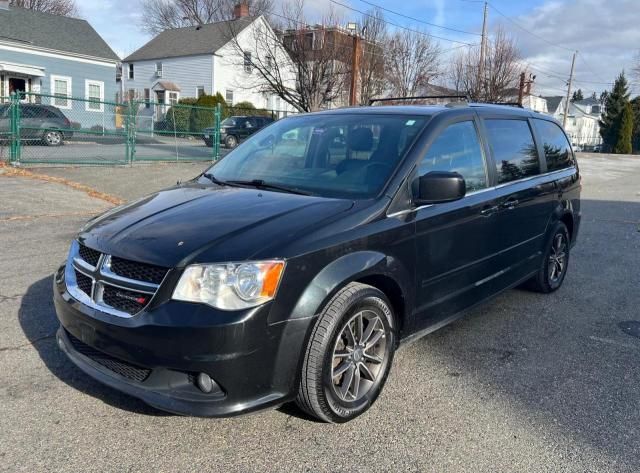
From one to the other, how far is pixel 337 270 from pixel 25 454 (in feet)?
5.84

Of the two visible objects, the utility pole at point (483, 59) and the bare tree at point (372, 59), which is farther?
the utility pole at point (483, 59)

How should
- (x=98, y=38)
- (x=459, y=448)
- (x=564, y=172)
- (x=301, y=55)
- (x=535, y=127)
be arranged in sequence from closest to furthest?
(x=459, y=448) < (x=535, y=127) < (x=564, y=172) < (x=301, y=55) < (x=98, y=38)

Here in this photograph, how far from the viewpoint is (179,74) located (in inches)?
1650

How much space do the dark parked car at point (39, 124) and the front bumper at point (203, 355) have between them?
12.0 m

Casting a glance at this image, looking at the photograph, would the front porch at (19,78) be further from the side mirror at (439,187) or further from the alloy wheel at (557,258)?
the side mirror at (439,187)

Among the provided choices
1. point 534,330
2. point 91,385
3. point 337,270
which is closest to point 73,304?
point 91,385

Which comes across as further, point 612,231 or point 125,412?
point 612,231

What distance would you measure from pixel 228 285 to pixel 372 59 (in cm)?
2635

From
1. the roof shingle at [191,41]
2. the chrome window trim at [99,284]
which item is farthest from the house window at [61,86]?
the chrome window trim at [99,284]

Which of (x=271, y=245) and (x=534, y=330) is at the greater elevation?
(x=271, y=245)

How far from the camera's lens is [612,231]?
9570mm

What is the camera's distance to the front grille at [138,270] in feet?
8.91

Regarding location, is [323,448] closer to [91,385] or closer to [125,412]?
[125,412]

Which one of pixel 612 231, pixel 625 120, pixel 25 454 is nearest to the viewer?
pixel 25 454
